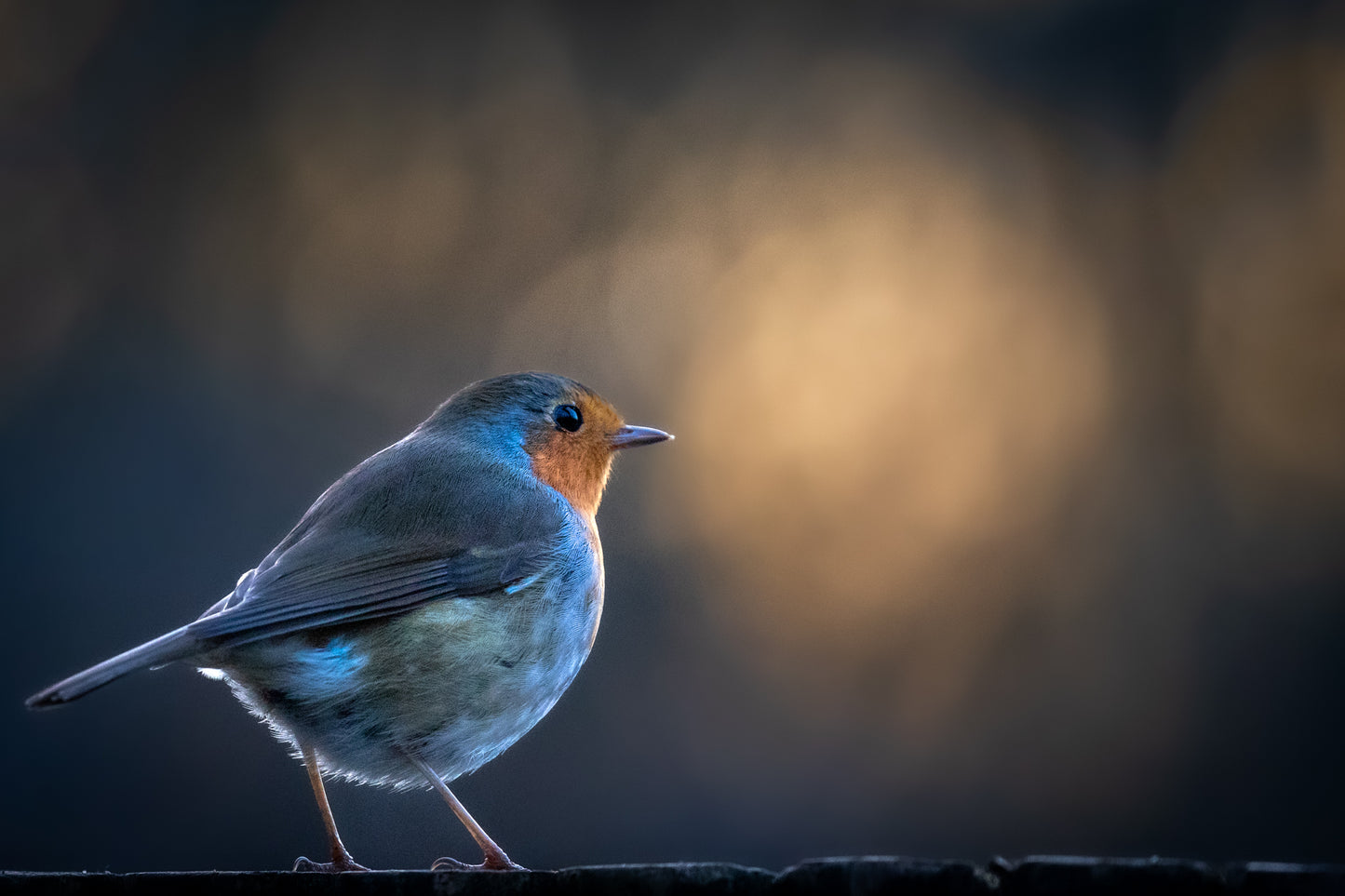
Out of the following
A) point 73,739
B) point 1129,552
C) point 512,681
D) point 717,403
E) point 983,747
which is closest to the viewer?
point 512,681

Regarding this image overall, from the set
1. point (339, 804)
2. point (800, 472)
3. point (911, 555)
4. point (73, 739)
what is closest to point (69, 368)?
point (73, 739)

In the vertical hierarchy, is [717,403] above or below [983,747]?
above

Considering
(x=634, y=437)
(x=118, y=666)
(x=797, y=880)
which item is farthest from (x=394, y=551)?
(x=797, y=880)

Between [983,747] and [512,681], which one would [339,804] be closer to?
[512,681]

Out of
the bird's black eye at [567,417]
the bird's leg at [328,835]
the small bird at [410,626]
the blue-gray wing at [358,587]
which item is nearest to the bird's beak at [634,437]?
the bird's black eye at [567,417]

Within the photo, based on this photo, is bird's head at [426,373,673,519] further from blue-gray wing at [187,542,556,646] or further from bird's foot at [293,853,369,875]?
bird's foot at [293,853,369,875]

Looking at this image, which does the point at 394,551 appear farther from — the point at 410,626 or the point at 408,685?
the point at 408,685

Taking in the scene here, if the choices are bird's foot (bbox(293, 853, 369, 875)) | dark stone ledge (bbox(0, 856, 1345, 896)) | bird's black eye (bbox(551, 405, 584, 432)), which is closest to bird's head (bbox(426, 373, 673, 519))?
bird's black eye (bbox(551, 405, 584, 432))

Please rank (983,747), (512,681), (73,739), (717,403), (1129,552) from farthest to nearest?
(717,403)
(1129,552)
(983,747)
(73,739)
(512,681)
